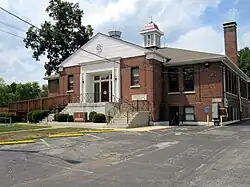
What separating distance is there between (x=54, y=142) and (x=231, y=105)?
22.4 m

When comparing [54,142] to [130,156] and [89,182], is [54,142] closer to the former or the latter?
[130,156]

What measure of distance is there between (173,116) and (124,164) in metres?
20.2

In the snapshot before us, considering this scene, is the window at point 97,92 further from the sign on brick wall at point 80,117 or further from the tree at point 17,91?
the tree at point 17,91

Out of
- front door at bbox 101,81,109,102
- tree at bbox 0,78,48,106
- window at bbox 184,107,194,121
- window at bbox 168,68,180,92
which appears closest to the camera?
window at bbox 184,107,194,121

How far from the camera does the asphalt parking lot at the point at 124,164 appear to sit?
6968 millimetres

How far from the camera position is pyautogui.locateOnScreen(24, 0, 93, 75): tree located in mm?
45188

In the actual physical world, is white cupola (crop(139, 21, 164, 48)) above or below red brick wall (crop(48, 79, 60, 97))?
above

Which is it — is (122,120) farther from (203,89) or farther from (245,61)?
(245,61)

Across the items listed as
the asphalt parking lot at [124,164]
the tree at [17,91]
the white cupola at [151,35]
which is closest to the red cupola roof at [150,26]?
the white cupola at [151,35]

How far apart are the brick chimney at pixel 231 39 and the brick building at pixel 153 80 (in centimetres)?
387

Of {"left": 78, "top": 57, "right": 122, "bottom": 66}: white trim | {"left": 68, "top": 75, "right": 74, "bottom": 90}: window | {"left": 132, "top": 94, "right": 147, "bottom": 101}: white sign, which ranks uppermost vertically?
{"left": 78, "top": 57, "right": 122, "bottom": 66}: white trim

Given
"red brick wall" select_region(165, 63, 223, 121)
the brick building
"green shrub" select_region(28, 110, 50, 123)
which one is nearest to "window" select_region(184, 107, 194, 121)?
the brick building

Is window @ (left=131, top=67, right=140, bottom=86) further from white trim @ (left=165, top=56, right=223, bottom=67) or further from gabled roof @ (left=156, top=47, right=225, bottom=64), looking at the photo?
gabled roof @ (left=156, top=47, right=225, bottom=64)

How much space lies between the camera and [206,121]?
26922 millimetres
